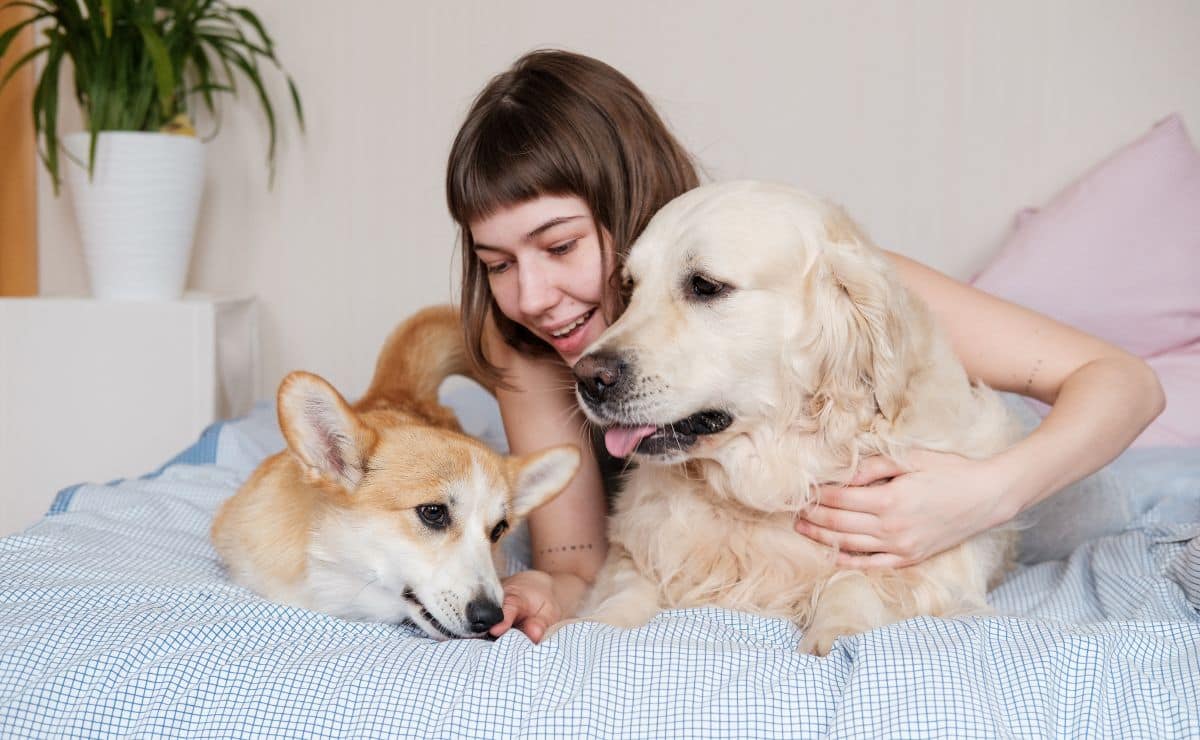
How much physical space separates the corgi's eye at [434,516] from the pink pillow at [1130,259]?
1.89 meters

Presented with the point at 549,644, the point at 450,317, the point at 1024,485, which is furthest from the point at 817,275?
the point at 450,317

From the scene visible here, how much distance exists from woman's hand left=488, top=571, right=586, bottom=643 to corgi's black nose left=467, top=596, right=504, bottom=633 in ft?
0.04

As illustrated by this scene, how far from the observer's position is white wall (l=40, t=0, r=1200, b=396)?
3.22m

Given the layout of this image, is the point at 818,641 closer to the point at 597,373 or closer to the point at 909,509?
the point at 909,509

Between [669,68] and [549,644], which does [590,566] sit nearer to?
[549,644]

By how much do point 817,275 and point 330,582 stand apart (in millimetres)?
858

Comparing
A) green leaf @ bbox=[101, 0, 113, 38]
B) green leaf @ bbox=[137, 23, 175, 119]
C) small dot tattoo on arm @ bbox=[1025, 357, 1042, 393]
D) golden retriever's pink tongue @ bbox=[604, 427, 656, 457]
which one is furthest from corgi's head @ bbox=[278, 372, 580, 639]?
green leaf @ bbox=[101, 0, 113, 38]

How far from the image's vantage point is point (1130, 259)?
2.82m

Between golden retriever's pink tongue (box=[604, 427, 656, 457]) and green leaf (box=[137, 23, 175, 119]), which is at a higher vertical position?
green leaf (box=[137, 23, 175, 119])

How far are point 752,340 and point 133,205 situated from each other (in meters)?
2.32

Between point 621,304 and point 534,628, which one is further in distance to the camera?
point 621,304

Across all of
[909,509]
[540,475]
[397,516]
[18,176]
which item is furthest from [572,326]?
[18,176]

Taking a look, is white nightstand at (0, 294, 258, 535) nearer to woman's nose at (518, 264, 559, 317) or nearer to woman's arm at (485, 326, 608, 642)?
woman's arm at (485, 326, 608, 642)

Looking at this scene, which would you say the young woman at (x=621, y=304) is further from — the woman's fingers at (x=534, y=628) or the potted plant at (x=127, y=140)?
the potted plant at (x=127, y=140)
